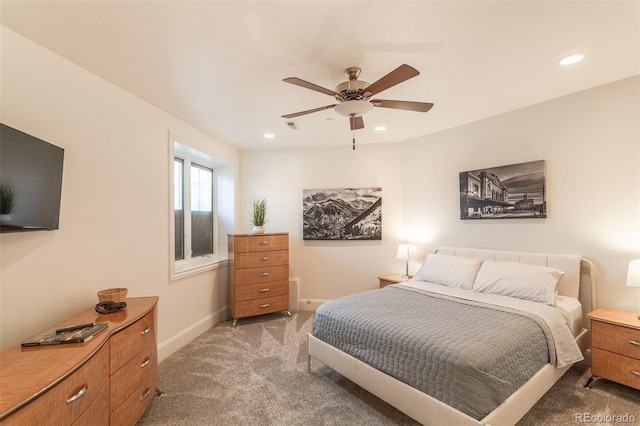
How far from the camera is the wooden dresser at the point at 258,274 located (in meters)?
3.88

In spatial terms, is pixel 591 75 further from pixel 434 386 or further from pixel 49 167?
pixel 49 167

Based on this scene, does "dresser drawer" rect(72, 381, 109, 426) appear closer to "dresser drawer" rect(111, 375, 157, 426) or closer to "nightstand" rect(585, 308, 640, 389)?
"dresser drawer" rect(111, 375, 157, 426)

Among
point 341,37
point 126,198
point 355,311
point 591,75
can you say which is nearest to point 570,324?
point 355,311

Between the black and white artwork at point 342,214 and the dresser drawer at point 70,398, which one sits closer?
the dresser drawer at point 70,398

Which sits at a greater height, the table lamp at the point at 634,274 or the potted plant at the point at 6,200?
the potted plant at the point at 6,200

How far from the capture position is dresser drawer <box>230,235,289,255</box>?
12.8 ft

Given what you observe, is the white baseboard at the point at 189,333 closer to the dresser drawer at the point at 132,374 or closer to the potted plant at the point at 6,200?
the dresser drawer at the point at 132,374

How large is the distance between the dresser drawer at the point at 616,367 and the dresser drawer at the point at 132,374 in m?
3.40

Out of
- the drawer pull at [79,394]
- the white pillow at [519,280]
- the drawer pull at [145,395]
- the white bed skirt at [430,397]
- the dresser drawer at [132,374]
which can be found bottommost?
the drawer pull at [145,395]

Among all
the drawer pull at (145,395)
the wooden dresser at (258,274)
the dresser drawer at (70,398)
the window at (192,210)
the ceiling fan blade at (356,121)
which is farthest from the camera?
the wooden dresser at (258,274)

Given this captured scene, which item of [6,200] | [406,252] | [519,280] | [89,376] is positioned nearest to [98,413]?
[89,376]

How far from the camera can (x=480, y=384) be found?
1.59 m

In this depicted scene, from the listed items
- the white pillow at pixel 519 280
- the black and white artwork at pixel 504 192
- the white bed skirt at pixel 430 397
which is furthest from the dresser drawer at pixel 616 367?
the black and white artwork at pixel 504 192

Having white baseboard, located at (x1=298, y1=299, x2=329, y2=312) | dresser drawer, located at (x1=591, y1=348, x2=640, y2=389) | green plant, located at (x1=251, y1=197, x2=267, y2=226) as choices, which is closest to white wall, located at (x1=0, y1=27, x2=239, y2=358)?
green plant, located at (x1=251, y1=197, x2=267, y2=226)
